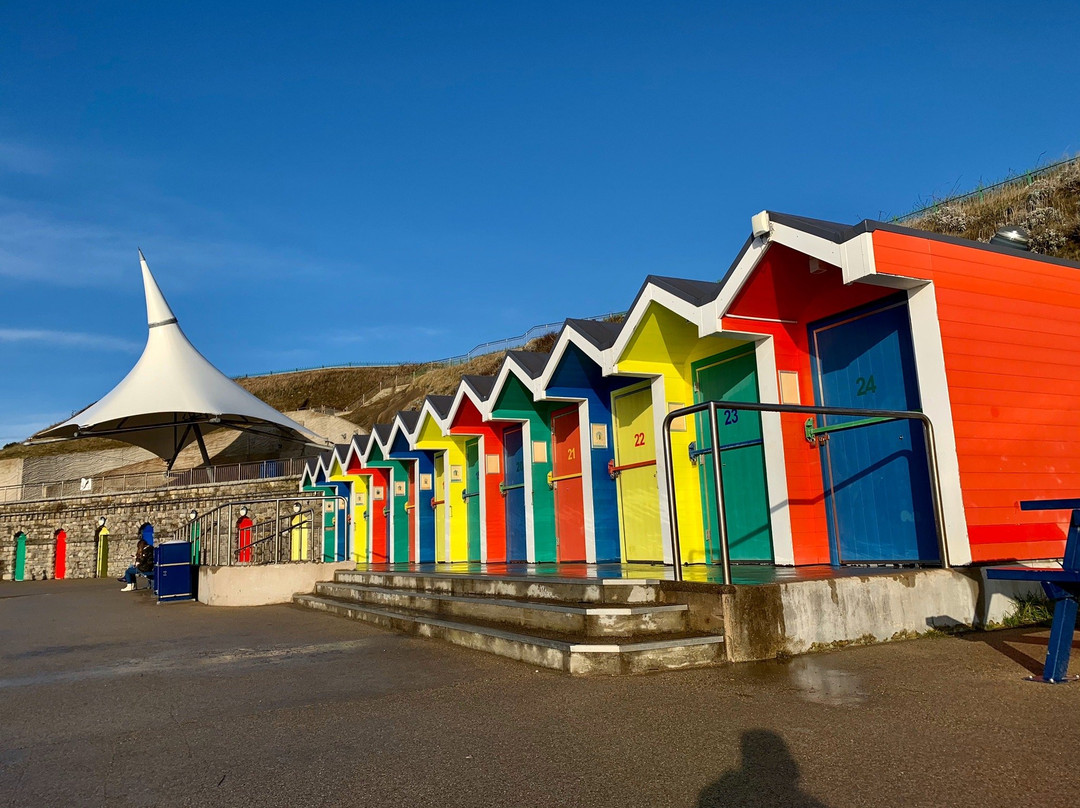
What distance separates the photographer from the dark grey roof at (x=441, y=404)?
13898mm

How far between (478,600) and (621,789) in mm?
4073

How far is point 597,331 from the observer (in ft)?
31.2

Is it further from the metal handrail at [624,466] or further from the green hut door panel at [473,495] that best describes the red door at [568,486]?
the green hut door panel at [473,495]

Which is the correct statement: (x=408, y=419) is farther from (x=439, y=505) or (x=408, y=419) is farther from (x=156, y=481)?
(x=156, y=481)

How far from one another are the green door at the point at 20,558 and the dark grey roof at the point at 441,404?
111 feet

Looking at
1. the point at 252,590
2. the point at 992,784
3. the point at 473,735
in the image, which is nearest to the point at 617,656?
the point at 473,735

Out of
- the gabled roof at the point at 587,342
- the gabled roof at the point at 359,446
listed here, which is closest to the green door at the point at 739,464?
the gabled roof at the point at 587,342

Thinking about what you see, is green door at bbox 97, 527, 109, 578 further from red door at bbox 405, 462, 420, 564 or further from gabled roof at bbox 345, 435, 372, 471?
red door at bbox 405, 462, 420, 564

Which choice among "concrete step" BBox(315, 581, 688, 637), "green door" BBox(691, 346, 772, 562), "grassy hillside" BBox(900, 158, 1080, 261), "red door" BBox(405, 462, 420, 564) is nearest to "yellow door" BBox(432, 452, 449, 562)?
"red door" BBox(405, 462, 420, 564)

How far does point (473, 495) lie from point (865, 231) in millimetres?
9618

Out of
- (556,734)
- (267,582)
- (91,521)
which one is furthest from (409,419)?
(91,521)

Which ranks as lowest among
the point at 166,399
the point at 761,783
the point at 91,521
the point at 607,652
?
the point at 761,783

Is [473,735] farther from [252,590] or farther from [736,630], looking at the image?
[252,590]

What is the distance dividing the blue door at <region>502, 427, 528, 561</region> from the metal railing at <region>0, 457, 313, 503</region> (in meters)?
23.1
